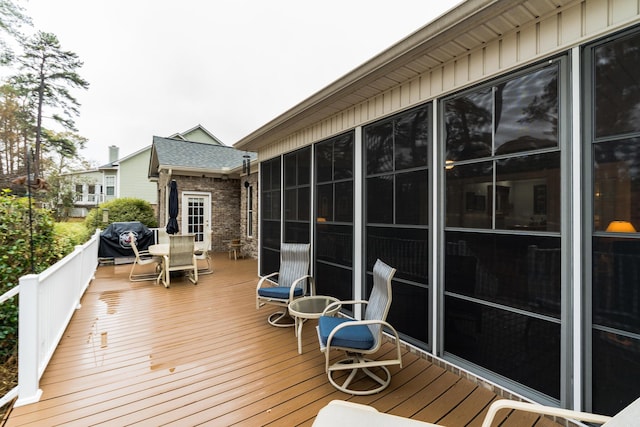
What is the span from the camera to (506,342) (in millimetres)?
2469

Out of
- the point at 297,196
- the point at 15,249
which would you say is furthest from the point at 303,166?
the point at 15,249

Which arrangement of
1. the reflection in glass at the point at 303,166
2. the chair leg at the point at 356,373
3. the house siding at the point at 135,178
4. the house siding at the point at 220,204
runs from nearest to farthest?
the chair leg at the point at 356,373
the reflection in glass at the point at 303,166
the house siding at the point at 220,204
the house siding at the point at 135,178

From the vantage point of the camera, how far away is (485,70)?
2580 mm

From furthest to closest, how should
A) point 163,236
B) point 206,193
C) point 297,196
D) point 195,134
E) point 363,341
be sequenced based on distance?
point 195,134 < point 206,193 < point 163,236 < point 297,196 < point 363,341

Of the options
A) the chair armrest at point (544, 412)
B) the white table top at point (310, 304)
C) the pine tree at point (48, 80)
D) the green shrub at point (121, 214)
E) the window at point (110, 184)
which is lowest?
the white table top at point (310, 304)

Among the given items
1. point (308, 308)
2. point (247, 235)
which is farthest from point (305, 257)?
point (247, 235)

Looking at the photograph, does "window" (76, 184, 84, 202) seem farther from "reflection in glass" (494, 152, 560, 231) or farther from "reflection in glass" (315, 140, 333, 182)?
"reflection in glass" (494, 152, 560, 231)

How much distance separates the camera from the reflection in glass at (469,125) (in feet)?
8.59

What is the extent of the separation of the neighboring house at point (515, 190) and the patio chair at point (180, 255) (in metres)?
4.41

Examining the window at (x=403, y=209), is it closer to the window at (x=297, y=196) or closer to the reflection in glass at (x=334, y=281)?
the reflection in glass at (x=334, y=281)

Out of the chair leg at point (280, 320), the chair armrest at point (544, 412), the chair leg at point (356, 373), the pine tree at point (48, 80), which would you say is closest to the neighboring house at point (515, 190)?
the chair leg at point (356, 373)

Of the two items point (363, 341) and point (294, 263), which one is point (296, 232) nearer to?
point (294, 263)

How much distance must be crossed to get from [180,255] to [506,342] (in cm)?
Result: 618

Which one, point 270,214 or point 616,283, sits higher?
point 270,214
